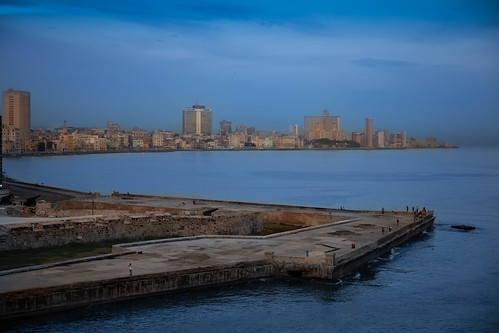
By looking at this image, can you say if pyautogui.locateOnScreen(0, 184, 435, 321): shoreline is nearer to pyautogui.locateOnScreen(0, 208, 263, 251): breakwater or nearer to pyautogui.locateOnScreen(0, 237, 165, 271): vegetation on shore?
pyautogui.locateOnScreen(0, 208, 263, 251): breakwater

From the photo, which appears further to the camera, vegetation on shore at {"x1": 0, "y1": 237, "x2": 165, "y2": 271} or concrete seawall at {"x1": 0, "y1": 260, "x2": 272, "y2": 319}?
vegetation on shore at {"x1": 0, "y1": 237, "x2": 165, "y2": 271}

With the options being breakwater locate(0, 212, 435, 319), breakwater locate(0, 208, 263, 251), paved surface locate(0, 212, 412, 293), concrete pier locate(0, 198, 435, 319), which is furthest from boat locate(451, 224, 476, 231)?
breakwater locate(0, 208, 263, 251)

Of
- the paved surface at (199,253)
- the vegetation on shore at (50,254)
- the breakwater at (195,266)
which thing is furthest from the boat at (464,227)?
the vegetation on shore at (50,254)

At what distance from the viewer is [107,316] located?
65.0ft

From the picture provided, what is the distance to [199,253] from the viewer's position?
86.3 feet

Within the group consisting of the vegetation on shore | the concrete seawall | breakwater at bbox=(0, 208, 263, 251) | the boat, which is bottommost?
the boat

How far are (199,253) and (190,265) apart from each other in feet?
7.87

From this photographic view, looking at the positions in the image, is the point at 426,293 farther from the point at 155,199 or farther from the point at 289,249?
the point at 155,199

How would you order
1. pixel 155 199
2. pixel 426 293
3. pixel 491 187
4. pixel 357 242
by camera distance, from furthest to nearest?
pixel 491 187 → pixel 155 199 → pixel 357 242 → pixel 426 293

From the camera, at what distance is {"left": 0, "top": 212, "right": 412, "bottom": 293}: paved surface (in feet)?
69.3

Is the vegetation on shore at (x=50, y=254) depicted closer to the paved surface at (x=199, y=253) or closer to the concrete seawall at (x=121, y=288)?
the paved surface at (x=199, y=253)

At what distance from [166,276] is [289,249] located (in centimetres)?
707

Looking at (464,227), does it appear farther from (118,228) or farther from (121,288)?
(121,288)

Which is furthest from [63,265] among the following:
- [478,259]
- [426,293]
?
[478,259]
